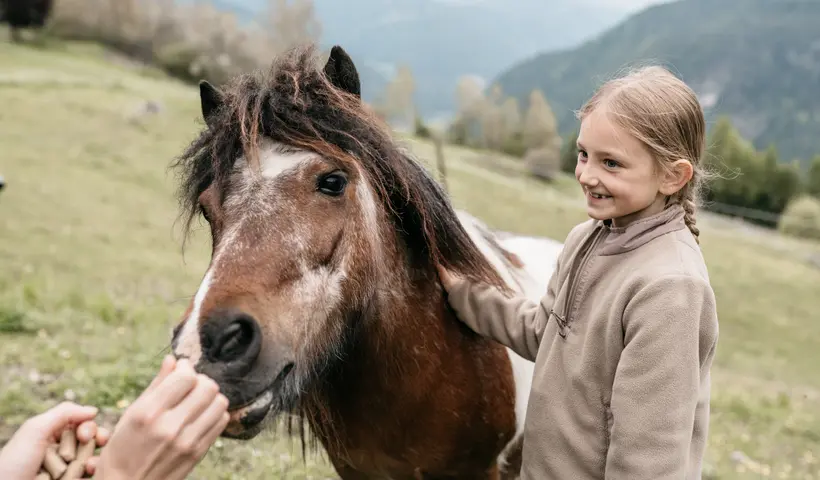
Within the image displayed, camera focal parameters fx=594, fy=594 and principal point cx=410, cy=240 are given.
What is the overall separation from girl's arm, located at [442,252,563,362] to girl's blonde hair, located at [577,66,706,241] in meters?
0.63

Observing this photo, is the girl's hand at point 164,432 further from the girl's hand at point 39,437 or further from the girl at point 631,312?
the girl at point 631,312

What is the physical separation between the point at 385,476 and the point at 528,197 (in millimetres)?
24907

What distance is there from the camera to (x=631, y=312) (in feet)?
5.78

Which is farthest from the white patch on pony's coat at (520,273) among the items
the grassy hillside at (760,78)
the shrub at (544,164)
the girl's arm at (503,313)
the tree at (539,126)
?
the grassy hillside at (760,78)

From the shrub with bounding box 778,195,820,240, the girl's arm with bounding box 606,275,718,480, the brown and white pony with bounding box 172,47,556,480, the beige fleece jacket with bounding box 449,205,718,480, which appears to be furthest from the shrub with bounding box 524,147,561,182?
the girl's arm with bounding box 606,275,718,480

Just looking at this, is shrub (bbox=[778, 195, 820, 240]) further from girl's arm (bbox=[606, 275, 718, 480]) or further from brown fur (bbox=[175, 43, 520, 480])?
girl's arm (bbox=[606, 275, 718, 480])

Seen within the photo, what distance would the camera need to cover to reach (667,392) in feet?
5.49

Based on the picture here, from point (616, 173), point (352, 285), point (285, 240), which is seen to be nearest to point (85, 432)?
point (285, 240)

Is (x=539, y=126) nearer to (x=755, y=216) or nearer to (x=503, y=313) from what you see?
(x=755, y=216)

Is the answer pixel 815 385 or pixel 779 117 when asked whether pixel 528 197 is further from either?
pixel 779 117

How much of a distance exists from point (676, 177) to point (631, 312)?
466 mm

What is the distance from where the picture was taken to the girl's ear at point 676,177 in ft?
6.04

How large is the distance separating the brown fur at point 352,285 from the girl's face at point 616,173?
2.35ft

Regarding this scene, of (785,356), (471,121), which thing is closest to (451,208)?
(785,356)
